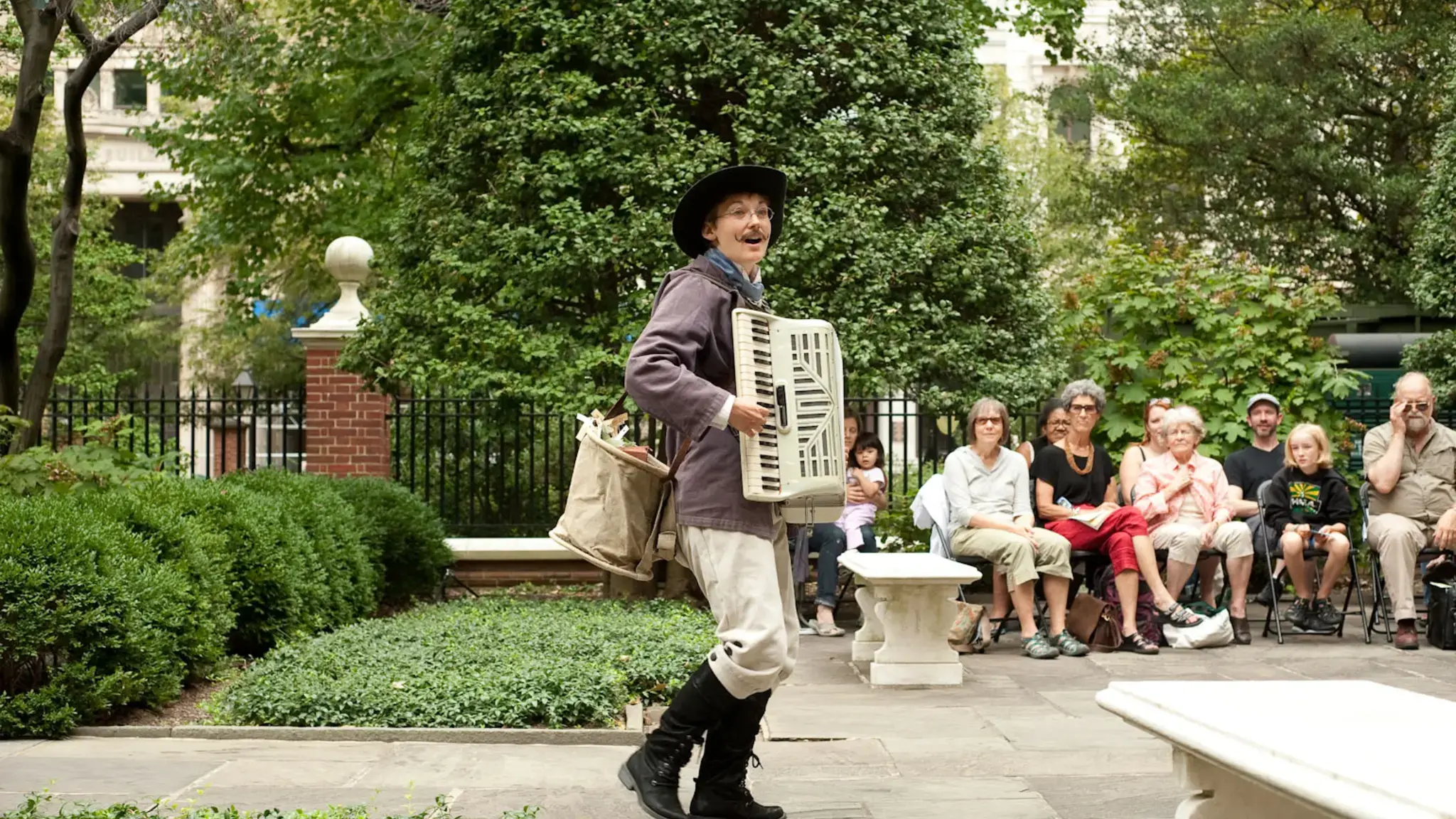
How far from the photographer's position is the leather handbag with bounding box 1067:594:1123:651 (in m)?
9.84

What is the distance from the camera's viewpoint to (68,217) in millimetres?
12078

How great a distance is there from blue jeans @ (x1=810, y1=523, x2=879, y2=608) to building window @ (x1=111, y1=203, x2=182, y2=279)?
44.9m

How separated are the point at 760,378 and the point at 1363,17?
23.4 m

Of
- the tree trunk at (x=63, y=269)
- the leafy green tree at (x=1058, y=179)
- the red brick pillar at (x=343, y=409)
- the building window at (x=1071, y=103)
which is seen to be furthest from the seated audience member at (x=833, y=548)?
the leafy green tree at (x=1058, y=179)

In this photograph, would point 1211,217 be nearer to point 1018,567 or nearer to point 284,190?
point 284,190

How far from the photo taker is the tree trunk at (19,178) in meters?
11.2

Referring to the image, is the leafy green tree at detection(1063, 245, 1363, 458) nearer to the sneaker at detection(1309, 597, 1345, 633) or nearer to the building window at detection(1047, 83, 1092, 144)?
the sneaker at detection(1309, 597, 1345, 633)

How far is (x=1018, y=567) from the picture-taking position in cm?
975

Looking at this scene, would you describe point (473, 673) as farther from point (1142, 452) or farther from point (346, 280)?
point (346, 280)

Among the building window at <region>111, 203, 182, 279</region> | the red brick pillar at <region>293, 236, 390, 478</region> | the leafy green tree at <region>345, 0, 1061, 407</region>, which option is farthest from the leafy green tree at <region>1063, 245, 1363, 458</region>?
the building window at <region>111, 203, 182, 279</region>

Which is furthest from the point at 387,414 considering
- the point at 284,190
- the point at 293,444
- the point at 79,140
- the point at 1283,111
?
the point at 293,444

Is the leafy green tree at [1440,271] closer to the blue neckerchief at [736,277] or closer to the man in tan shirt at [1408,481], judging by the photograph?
the man in tan shirt at [1408,481]

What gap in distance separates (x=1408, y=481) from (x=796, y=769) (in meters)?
6.27

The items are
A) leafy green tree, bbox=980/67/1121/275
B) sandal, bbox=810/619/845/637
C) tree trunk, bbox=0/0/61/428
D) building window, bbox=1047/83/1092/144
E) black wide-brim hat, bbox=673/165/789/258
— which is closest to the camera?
black wide-brim hat, bbox=673/165/789/258
